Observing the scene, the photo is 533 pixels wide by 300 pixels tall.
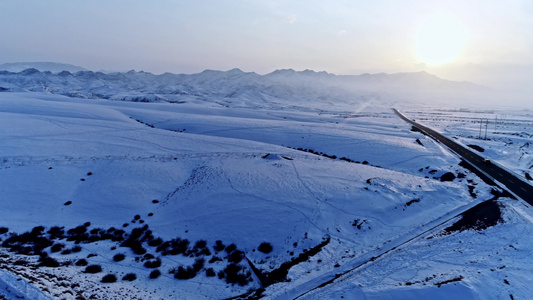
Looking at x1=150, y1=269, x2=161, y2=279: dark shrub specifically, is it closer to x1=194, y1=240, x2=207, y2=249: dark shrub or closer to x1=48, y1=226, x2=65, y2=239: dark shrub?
x1=194, y1=240, x2=207, y2=249: dark shrub

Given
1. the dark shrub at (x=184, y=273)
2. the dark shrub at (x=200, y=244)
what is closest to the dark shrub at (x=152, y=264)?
the dark shrub at (x=184, y=273)

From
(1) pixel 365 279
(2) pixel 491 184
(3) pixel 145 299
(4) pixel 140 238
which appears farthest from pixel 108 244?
(2) pixel 491 184

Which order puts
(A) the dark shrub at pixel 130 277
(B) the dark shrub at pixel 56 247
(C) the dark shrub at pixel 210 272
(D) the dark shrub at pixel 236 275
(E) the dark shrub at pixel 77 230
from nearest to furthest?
(A) the dark shrub at pixel 130 277, (D) the dark shrub at pixel 236 275, (C) the dark shrub at pixel 210 272, (B) the dark shrub at pixel 56 247, (E) the dark shrub at pixel 77 230

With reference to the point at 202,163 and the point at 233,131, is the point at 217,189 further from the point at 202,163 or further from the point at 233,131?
the point at 233,131

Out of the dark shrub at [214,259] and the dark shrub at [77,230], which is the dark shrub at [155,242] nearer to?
the dark shrub at [214,259]

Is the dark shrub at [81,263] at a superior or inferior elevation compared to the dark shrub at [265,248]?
superior

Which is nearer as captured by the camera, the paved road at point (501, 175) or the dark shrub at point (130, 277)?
the dark shrub at point (130, 277)

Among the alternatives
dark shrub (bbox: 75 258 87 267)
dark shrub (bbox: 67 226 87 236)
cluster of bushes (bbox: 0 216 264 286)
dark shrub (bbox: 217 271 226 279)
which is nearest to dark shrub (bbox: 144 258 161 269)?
cluster of bushes (bbox: 0 216 264 286)

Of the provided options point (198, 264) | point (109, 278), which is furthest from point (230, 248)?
point (109, 278)
